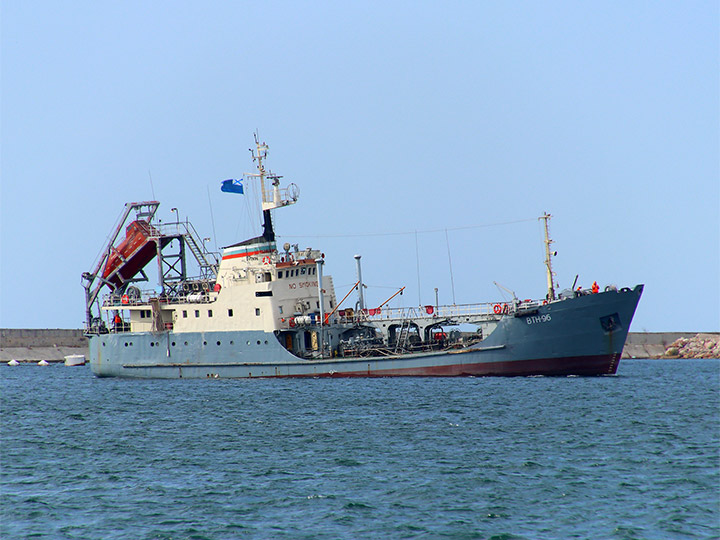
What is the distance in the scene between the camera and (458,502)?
17.1 meters

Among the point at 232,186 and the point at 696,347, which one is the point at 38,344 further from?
the point at 696,347

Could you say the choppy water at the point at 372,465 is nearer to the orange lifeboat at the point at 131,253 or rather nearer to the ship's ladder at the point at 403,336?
the ship's ladder at the point at 403,336

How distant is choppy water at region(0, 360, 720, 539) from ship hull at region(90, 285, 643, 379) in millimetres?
2402

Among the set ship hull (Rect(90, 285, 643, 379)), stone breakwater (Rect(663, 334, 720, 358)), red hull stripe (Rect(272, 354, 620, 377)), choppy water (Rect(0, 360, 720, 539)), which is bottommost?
stone breakwater (Rect(663, 334, 720, 358))

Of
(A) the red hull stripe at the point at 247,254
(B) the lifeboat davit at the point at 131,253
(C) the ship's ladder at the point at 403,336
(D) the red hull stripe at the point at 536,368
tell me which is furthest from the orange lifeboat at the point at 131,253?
(D) the red hull stripe at the point at 536,368

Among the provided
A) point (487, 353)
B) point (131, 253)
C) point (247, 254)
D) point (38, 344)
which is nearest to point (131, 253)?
point (131, 253)

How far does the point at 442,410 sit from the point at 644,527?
14.1 m

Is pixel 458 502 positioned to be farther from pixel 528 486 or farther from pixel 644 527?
pixel 644 527

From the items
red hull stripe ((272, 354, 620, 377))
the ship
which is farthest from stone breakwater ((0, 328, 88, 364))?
red hull stripe ((272, 354, 620, 377))

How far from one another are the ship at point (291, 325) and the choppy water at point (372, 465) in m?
2.86

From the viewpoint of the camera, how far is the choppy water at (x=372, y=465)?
15.9 metres

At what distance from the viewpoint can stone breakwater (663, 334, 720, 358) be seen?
2938 inches

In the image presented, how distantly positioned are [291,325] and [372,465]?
2209cm

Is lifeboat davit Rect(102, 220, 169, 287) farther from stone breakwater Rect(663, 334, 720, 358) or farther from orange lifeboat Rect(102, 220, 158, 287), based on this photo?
stone breakwater Rect(663, 334, 720, 358)
